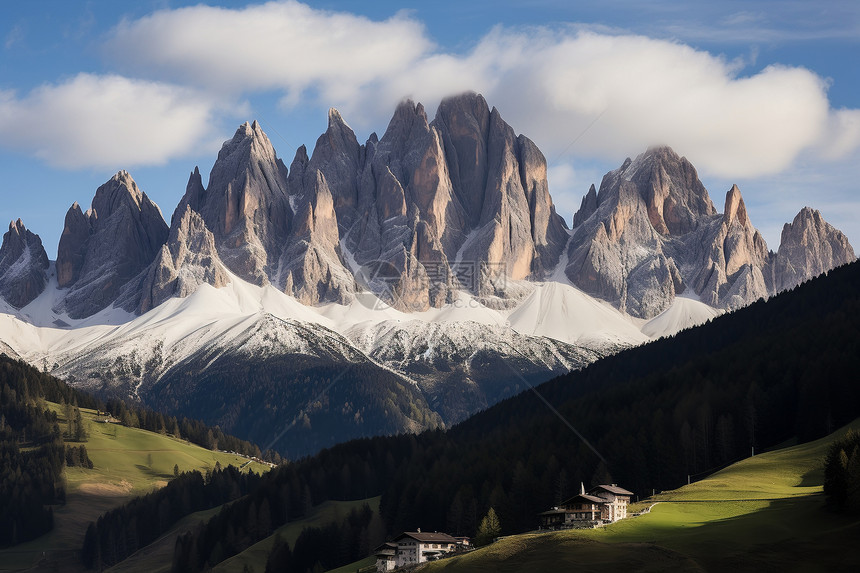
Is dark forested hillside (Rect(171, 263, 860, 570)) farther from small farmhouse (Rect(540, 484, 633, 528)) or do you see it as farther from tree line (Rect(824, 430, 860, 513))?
tree line (Rect(824, 430, 860, 513))

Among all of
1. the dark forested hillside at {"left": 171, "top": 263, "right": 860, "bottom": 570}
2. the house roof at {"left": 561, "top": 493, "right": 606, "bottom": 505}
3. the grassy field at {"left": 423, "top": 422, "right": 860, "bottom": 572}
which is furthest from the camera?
the dark forested hillside at {"left": 171, "top": 263, "right": 860, "bottom": 570}

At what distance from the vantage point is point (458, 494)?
149250 mm

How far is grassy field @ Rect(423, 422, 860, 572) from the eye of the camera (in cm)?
8738

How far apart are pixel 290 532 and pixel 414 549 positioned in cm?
6424

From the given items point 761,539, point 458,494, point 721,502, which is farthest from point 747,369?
point 761,539

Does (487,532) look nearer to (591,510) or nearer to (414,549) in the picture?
(414,549)

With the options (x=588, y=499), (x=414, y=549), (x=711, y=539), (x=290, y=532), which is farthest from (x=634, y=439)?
(x=290, y=532)

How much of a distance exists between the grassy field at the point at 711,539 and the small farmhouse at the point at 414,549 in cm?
1075

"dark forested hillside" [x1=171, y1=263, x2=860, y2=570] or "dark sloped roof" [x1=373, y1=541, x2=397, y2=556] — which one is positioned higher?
"dark forested hillside" [x1=171, y1=263, x2=860, y2=570]

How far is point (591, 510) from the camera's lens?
109m

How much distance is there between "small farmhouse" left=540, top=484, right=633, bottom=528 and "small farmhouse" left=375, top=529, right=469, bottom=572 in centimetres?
1215

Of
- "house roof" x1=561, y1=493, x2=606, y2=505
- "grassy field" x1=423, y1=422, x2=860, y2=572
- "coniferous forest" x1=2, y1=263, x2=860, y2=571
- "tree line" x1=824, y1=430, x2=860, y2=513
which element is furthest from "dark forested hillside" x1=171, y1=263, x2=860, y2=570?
"tree line" x1=824, y1=430, x2=860, y2=513

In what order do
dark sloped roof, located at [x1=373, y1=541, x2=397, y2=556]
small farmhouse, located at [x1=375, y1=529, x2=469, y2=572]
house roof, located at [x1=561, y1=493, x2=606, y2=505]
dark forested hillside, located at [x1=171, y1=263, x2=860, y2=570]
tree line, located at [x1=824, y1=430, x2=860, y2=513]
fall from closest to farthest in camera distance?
1. tree line, located at [x1=824, y1=430, x2=860, y2=513]
2. house roof, located at [x1=561, y1=493, x2=606, y2=505]
3. small farmhouse, located at [x1=375, y1=529, x2=469, y2=572]
4. dark sloped roof, located at [x1=373, y1=541, x2=397, y2=556]
5. dark forested hillside, located at [x1=171, y1=263, x2=860, y2=570]

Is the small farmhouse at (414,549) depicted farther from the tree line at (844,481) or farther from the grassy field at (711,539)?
the tree line at (844,481)
